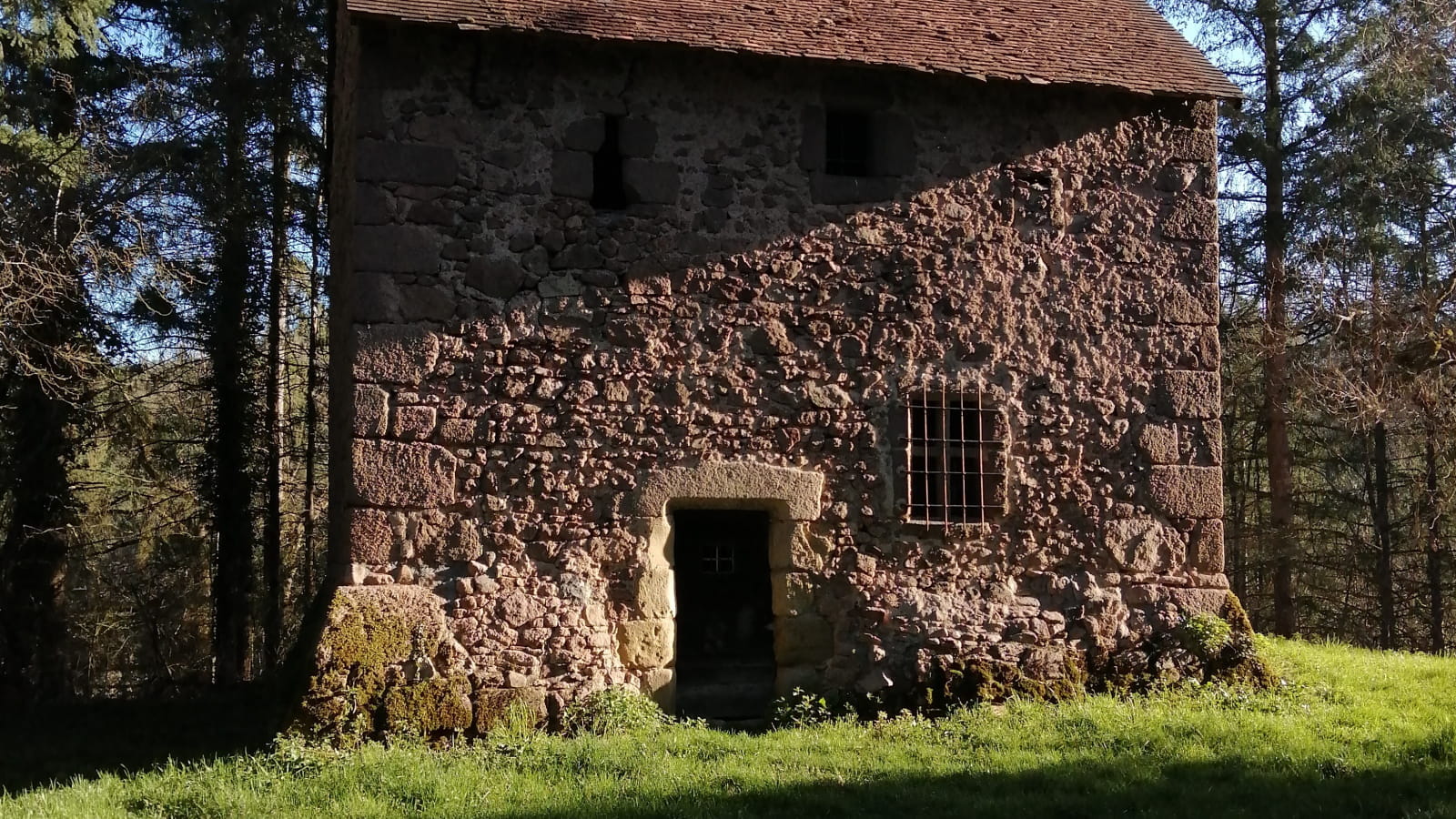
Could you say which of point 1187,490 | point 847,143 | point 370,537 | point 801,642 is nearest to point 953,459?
point 801,642

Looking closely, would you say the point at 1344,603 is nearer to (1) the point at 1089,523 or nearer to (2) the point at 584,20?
(1) the point at 1089,523

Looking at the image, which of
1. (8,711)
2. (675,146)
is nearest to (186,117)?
(8,711)

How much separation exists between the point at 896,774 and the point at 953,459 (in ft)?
8.73

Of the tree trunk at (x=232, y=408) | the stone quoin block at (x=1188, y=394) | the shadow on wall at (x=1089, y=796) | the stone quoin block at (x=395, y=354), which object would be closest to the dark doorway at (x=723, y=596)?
the stone quoin block at (x=395, y=354)

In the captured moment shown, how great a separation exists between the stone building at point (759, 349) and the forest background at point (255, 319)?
2.40m

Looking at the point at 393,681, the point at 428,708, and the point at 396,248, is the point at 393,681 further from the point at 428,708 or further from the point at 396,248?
the point at 396,248

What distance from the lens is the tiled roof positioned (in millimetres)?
7941

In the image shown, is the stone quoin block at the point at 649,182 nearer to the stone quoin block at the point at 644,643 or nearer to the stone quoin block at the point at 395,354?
the stone quoin block at the point at 395,354

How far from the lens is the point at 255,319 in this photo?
1362cm

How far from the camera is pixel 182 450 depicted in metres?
13.8

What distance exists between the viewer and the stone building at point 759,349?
767 cm

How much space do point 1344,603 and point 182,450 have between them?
52.3 feet

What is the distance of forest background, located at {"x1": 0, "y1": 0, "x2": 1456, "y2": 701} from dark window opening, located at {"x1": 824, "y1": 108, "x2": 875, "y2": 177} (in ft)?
14.3

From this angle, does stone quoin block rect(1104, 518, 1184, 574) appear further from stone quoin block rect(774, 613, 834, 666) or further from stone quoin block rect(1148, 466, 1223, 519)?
stone quoin block rect(774, 613, 834, 666)
